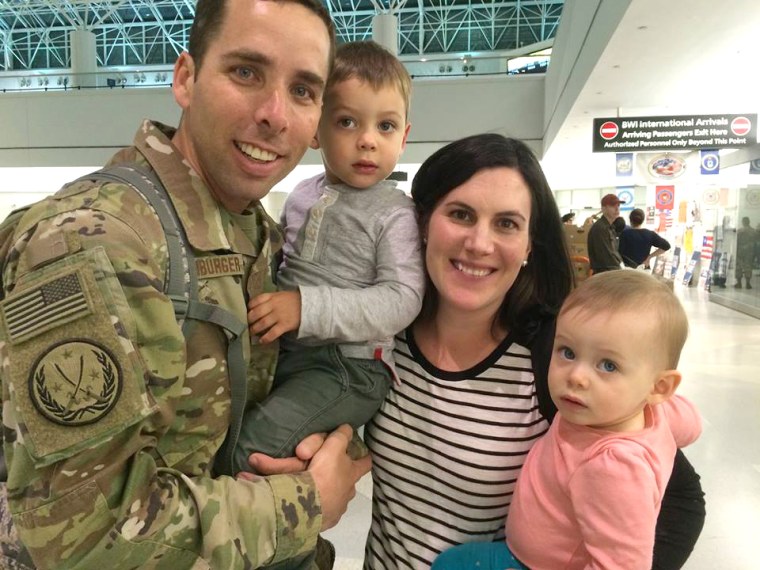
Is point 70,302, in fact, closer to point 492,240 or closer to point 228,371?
point 228,371

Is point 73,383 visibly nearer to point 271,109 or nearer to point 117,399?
point 117,399

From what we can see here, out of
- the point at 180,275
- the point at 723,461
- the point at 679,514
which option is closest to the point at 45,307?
the point at 180,275

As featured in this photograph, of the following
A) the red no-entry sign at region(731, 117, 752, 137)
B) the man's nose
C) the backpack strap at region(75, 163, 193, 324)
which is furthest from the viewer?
the red no-entry sign at region(731, 117, 752, 137)

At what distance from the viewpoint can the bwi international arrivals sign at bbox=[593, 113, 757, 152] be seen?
29.2ft

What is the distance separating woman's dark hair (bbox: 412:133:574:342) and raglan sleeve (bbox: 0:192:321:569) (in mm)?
803

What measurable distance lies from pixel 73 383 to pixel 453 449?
916 mm

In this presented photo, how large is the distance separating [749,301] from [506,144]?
11.5 m

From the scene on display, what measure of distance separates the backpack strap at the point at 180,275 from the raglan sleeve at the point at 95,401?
40mm

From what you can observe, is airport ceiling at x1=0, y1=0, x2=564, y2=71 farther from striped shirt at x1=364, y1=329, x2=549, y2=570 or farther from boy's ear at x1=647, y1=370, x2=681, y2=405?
boy's ear at x1=647, y1=370, x2=681, y2=405

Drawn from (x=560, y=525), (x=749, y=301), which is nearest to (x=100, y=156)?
(x=749, y=301)

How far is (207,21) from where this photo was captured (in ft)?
3.97

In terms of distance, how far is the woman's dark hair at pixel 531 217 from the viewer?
1.50m

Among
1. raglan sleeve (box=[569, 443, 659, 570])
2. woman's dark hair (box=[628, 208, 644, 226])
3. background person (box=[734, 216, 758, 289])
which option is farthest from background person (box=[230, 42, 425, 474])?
background person (box=[734, 216, 758, 289])

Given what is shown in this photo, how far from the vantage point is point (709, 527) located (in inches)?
131
